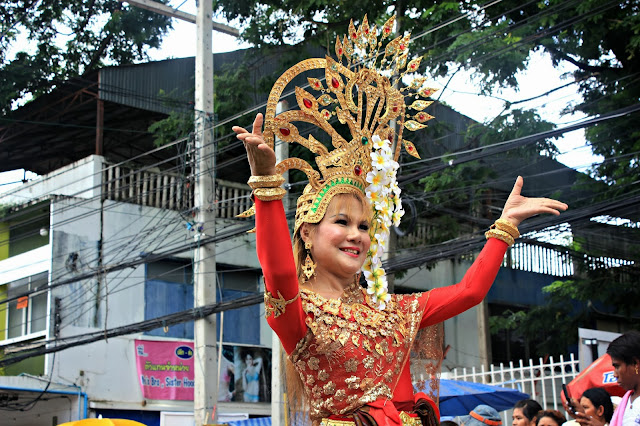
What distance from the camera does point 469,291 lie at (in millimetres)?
3789

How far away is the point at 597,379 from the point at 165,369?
11005mm

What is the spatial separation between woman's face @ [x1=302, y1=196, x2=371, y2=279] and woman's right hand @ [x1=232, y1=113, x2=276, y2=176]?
0.61m

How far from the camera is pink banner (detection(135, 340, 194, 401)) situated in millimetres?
15984

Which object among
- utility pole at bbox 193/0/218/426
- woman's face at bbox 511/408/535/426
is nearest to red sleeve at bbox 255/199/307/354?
woman's face at bbox 511/408/535/426

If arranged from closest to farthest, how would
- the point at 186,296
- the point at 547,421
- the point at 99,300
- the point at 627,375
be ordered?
the point at 627,375 → the point at 547,421 → the point at 99,300 → the point at 186,296

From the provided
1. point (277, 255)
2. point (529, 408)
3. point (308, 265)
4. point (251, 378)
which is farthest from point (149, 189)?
point (277, 255)

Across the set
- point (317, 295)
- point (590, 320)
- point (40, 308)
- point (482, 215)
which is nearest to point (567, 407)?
point (317, 295)

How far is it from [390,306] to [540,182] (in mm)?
8526

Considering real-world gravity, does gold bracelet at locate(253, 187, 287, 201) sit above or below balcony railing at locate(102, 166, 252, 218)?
below

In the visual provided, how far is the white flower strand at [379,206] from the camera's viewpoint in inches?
152

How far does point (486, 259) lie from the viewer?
3.83 metres

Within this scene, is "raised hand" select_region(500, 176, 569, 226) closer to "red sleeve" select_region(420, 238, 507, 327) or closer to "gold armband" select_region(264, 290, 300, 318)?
"red sleeve" select_region(420, 238, 507, 327)

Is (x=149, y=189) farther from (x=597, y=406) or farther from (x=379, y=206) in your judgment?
(x=379, y=206)

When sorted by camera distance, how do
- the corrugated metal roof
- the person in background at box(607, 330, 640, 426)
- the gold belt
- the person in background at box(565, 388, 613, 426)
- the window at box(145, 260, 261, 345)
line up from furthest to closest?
1. the corrugated metal roof
2. the window at box(145, 260, 261, 345)
3. the person in background at box(565, 388, 613, 426)
4. the person in background at box(607, 330, 640, 426)
5. the gold belt
